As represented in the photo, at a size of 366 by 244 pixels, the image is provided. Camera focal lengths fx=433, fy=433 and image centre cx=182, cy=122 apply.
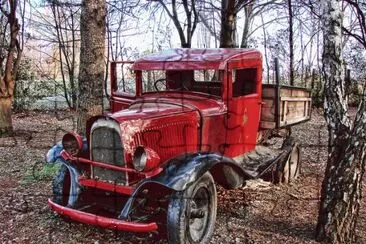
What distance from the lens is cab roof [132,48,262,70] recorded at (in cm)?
505

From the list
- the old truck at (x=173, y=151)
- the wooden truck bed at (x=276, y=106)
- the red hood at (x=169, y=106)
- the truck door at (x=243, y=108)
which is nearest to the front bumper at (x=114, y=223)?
the old truck at (x=173, y=151)

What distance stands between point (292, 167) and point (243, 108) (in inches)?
61.3

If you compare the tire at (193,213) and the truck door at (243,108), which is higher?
the truck door at (243,108)

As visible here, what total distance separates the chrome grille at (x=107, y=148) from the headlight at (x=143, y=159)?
0.20 m

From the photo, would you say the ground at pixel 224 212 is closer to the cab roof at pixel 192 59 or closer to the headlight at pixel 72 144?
the headlight at pixel 72 144

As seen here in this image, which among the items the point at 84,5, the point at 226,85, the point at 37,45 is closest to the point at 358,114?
the point at 226,85

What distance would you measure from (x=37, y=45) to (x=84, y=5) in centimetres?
1260

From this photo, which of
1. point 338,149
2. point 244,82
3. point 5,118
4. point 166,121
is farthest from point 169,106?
point 5,118

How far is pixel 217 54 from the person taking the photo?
5242mm

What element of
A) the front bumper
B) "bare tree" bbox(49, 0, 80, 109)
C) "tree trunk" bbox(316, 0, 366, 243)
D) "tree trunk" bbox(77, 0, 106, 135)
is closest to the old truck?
the front bumper

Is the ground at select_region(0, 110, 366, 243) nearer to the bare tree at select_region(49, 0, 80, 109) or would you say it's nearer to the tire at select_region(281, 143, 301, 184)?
the tire at select_region(281, 143, 301, 184)

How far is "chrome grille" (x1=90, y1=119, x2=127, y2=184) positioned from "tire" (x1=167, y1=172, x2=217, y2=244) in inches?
24.8

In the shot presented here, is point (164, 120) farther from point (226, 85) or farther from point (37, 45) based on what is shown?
point (37, 45)

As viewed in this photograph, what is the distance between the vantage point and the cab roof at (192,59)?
5051mm
